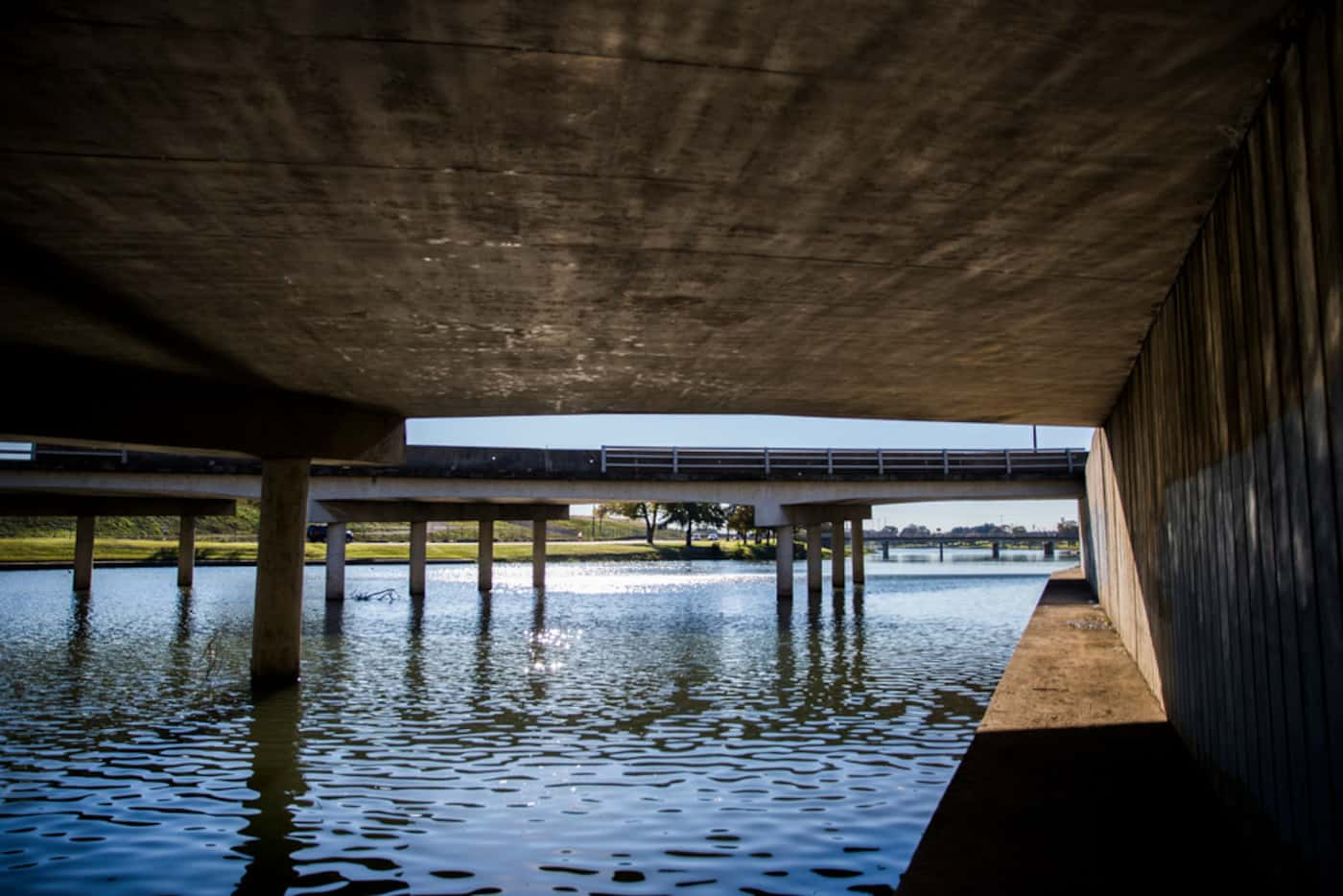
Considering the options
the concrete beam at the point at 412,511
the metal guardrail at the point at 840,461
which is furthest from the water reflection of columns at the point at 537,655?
the concrete beam at the point at 412,511

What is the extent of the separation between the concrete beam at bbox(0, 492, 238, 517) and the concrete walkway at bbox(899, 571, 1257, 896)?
41693 mm

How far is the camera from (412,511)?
1816 inches

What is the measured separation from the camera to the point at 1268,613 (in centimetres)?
613

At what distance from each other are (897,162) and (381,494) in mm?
37231

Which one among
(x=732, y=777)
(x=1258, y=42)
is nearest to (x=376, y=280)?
(x=732, y=777)

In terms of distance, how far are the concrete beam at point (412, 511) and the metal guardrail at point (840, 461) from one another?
30.1ft

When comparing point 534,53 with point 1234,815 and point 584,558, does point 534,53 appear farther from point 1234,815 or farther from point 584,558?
point 584,558

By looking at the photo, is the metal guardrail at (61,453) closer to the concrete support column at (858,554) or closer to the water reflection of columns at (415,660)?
the water reflection of columns at (415,660)

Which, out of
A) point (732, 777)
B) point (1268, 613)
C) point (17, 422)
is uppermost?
point (17, 422)

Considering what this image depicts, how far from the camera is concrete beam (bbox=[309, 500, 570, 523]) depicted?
1718 inches

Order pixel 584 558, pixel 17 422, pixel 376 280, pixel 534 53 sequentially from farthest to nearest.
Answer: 1. pixel 584 558
2. pixel 17 422
3. pixel 376 280
4. pixel 534 53

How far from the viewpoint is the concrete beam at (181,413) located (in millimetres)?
14406

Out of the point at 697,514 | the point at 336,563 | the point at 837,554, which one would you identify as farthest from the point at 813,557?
the point at 697,514

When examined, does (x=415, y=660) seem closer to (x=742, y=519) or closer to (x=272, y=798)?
(x=272, y=798)
